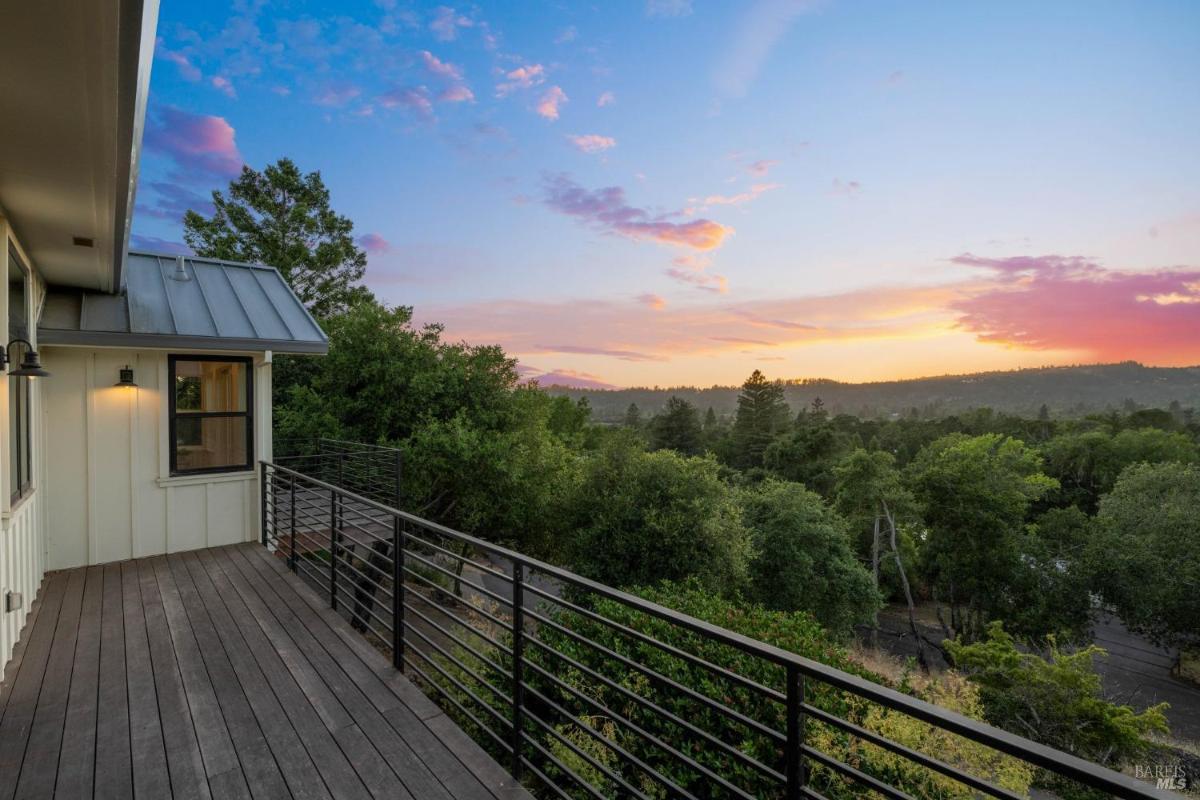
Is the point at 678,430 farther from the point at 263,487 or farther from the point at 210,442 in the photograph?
the point at 210,442

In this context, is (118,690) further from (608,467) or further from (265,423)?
(608,467)

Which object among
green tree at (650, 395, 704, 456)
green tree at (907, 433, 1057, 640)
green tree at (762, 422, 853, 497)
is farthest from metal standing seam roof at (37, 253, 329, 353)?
green tree at (650, 395, 704, 456)

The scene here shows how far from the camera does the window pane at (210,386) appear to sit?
568 centimetres

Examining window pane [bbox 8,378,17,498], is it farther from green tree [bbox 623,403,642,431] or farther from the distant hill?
green tree [bbox 623,403,642,431]

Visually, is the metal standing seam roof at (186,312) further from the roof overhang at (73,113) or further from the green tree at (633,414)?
the green tree at (633,414)

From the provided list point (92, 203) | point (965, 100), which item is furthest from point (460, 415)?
point (965, 100)

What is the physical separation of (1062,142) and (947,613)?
69.5 feet

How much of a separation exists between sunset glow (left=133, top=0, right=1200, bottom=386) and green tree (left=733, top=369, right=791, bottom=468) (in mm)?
23450

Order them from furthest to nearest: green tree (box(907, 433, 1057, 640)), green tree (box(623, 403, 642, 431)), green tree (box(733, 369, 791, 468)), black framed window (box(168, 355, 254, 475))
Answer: green tree (box(623, 403, 642, 431)) < green tree (box(733, 369, 791, 468)) < green tree (box(907, 433, 1057, 640)) < black framed window (box(168, 355, 254, 475))

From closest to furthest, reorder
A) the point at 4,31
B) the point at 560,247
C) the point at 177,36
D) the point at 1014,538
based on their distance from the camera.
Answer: the point at 4,31 < the point at 177,36 < the point at 560,247 < the point at 1014,538

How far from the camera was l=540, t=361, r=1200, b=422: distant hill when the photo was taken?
164 ft

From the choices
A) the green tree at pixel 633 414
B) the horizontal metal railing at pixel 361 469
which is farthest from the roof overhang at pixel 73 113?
the green tree at pixel 633 414

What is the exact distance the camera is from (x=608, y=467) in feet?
46.9

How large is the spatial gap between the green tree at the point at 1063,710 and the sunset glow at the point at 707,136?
10794mm
